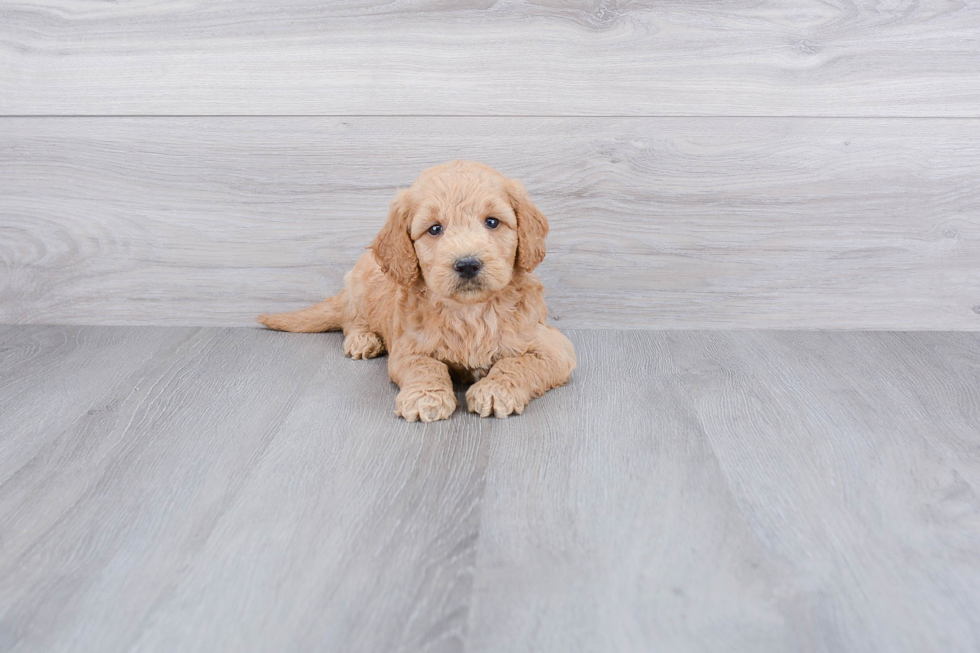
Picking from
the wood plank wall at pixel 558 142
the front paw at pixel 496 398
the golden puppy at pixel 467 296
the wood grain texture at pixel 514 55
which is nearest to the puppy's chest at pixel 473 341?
the golden puppy at pixel 467 296

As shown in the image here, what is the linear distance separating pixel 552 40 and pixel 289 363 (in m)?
1.32

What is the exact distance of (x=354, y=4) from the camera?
8.12ft

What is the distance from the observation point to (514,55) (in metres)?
2.48

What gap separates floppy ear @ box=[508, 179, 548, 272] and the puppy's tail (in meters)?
0.84

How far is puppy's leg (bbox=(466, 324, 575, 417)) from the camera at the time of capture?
1.91 metres

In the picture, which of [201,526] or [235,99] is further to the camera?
[235,99]

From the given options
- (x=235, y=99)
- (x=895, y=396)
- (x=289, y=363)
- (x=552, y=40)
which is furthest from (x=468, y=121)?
(x=895, y=396)

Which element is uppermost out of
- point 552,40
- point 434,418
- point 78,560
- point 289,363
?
point 552,40

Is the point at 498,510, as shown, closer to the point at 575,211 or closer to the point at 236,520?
the point at 236,520

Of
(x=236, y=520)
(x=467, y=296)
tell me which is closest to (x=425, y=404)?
(x=467, y=296)

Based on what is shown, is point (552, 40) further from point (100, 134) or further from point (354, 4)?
point (100, 134)

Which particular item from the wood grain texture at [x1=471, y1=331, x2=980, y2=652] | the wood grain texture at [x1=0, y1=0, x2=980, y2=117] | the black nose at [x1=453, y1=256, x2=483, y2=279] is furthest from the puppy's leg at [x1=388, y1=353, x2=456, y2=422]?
the wood grain texture at [x1=0, y1=0, x2=980, y2=117]

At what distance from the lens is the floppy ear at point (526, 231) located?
77.9 inches

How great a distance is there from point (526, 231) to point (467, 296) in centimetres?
24
